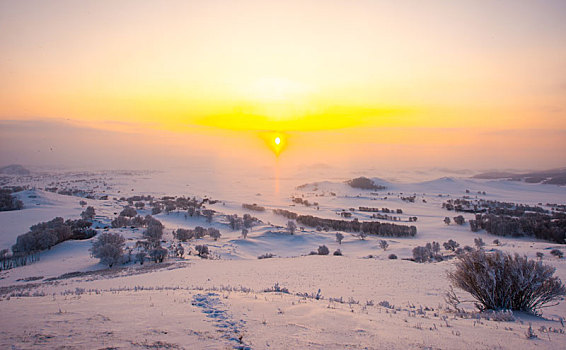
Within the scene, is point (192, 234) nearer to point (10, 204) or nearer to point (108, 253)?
point (108, 253)

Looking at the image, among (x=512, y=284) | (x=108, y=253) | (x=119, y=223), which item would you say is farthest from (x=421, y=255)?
(x=119, y=223)

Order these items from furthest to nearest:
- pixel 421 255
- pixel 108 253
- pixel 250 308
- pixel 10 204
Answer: pixel 10 204, pixel 421 255, pixel 108 253, pixel 250 308

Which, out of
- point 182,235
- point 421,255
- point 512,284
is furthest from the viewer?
point 182,235

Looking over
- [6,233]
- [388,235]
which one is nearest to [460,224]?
[388,235]

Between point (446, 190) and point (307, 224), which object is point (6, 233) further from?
point (446, 190)

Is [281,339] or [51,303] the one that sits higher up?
[281,339]

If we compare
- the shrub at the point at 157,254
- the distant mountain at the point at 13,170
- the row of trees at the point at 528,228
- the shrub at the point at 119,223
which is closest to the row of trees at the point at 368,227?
the row of trees at the point at 528,228

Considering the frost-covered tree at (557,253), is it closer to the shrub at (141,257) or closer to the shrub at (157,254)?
the shrub at (157,254)

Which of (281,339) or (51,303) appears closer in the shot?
(281,339)

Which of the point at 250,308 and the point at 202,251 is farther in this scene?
the point at 202,251

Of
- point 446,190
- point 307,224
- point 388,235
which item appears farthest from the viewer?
point 446,190
